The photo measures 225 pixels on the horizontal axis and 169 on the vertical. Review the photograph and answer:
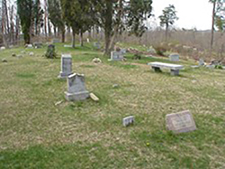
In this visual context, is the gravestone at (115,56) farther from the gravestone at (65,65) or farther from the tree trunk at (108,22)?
the gravestone at (65,65)

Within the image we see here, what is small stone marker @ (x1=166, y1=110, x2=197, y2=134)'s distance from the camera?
169 inches

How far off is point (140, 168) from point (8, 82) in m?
6.79

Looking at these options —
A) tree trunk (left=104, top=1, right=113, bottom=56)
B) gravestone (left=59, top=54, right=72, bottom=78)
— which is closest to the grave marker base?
gravestone (left=59, top=54, right=72, bottom=78)

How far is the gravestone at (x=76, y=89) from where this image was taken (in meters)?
6.09

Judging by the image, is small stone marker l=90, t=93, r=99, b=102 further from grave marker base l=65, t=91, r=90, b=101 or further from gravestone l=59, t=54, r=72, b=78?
gravestone l=59, t=54, r=72, b=78

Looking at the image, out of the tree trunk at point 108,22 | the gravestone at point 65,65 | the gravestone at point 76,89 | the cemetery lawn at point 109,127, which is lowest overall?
the cemetery lawn at point 109,127

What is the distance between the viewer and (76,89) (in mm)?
6191

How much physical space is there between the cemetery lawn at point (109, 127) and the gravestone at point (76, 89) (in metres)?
0.23

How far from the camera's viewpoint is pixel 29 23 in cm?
2542

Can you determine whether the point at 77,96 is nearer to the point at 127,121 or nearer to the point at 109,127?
the point at 109,127

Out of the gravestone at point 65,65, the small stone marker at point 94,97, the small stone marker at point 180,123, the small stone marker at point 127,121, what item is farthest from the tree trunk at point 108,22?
the small stone marker at point 180,123

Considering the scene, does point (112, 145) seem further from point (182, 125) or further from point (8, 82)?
point (8, 82)

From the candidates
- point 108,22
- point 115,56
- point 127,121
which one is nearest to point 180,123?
point 127,121

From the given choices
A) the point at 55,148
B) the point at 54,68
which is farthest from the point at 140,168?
the point at 54,68
